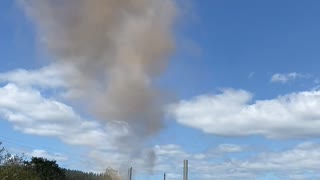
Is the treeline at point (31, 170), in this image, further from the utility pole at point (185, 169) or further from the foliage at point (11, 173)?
the utility pole at point (185, 169)

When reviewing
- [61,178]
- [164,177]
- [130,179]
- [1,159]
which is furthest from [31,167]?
[164,177]

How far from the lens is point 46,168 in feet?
342

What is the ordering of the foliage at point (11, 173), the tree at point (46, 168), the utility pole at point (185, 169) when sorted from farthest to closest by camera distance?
the tree at point (46, 168), the utility pole at point (185, 169), the foliage at point (11, 173)

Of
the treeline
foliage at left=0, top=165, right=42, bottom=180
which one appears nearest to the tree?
the treeline

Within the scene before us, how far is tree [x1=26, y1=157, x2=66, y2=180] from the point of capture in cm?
10075

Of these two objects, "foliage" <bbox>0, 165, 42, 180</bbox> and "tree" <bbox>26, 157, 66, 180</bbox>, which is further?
"tree" <bbox>26, 157, 66, 180</bbox>

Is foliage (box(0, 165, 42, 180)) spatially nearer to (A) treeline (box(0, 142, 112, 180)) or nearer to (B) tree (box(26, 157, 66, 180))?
(A) treeline (box(0, 142, 112, 180))

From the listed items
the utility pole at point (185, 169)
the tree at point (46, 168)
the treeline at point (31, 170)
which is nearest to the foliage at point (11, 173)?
the treeline at point (31, 170)

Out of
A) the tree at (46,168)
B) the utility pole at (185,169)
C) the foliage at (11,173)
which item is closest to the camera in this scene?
the foliage at (11,173)

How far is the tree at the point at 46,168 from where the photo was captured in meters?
101

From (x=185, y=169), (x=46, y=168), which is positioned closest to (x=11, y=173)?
(x=185, y=169)

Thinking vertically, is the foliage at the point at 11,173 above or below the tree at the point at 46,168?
below

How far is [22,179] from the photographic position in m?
70.9

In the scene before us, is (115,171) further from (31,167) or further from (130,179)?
(31,167)
